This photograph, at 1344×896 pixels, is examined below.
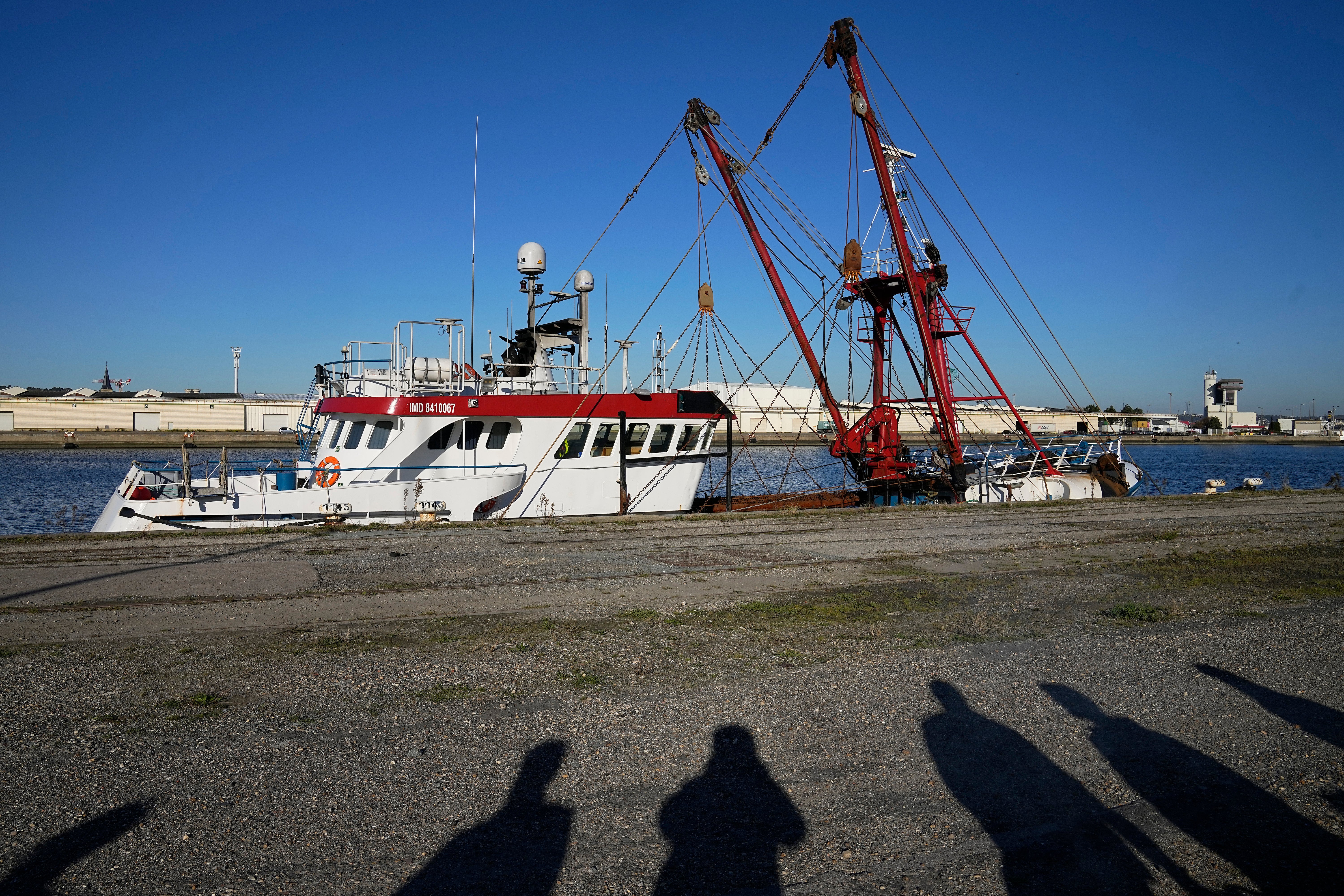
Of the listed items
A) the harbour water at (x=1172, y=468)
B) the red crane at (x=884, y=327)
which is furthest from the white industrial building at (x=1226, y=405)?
the red crane at (x=884, y=327)

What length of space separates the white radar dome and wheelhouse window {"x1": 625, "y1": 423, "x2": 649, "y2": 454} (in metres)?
5.23

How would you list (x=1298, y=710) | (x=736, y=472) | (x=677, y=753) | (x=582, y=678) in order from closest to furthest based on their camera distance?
(x=677, y=753) < (x=1298, y=710) < (x=582, y=678) < (x=736, y=472)

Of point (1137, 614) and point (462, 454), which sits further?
point (462, 454)

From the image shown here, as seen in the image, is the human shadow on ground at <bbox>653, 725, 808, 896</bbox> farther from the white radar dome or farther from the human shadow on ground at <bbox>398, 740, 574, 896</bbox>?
the white radar dome

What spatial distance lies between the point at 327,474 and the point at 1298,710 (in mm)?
16521

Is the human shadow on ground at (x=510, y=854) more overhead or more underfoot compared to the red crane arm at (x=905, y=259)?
more underfoot

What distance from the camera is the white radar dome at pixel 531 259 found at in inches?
798

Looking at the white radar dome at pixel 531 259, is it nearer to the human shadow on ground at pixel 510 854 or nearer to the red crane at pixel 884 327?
the red crane at pixel 884 327

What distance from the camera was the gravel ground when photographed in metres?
3.48

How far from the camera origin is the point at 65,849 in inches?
135

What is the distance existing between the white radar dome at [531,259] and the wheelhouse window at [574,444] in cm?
496

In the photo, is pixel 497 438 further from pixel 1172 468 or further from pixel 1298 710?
pixel 1172 468

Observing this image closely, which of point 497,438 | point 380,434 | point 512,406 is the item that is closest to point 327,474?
point 380,434

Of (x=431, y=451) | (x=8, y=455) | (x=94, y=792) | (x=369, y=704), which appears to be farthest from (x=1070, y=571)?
(x=8, y=455)
